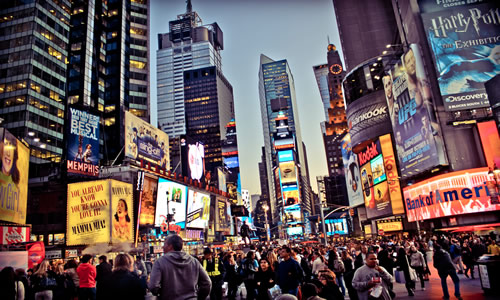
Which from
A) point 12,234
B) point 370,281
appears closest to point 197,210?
point 12,234

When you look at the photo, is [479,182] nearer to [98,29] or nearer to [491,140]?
[491,140]

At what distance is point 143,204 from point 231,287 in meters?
37.5

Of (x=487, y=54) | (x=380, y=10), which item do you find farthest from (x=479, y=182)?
(x=380, y=10)

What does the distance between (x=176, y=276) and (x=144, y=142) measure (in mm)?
50585

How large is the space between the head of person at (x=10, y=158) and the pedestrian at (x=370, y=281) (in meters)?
17.5

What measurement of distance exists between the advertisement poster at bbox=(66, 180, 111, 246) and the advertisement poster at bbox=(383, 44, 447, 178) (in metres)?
42.5

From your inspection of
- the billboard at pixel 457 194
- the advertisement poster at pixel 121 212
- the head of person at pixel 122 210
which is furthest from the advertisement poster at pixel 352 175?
the head of person at pixel 122 210

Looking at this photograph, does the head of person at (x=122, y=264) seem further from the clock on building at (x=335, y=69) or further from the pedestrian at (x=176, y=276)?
the clock on building at (x=335, y=69)

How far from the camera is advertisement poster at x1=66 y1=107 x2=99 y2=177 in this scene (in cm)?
3859

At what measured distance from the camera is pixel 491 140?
47.0 metres

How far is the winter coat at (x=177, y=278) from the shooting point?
15.1ft

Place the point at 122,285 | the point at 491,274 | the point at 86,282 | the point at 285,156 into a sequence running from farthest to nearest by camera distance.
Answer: the point at 285,156, the point at 491,274, the point at 86,282, the point at 122,285

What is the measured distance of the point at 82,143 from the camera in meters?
40.0

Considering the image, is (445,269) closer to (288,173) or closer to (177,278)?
(177,278)
